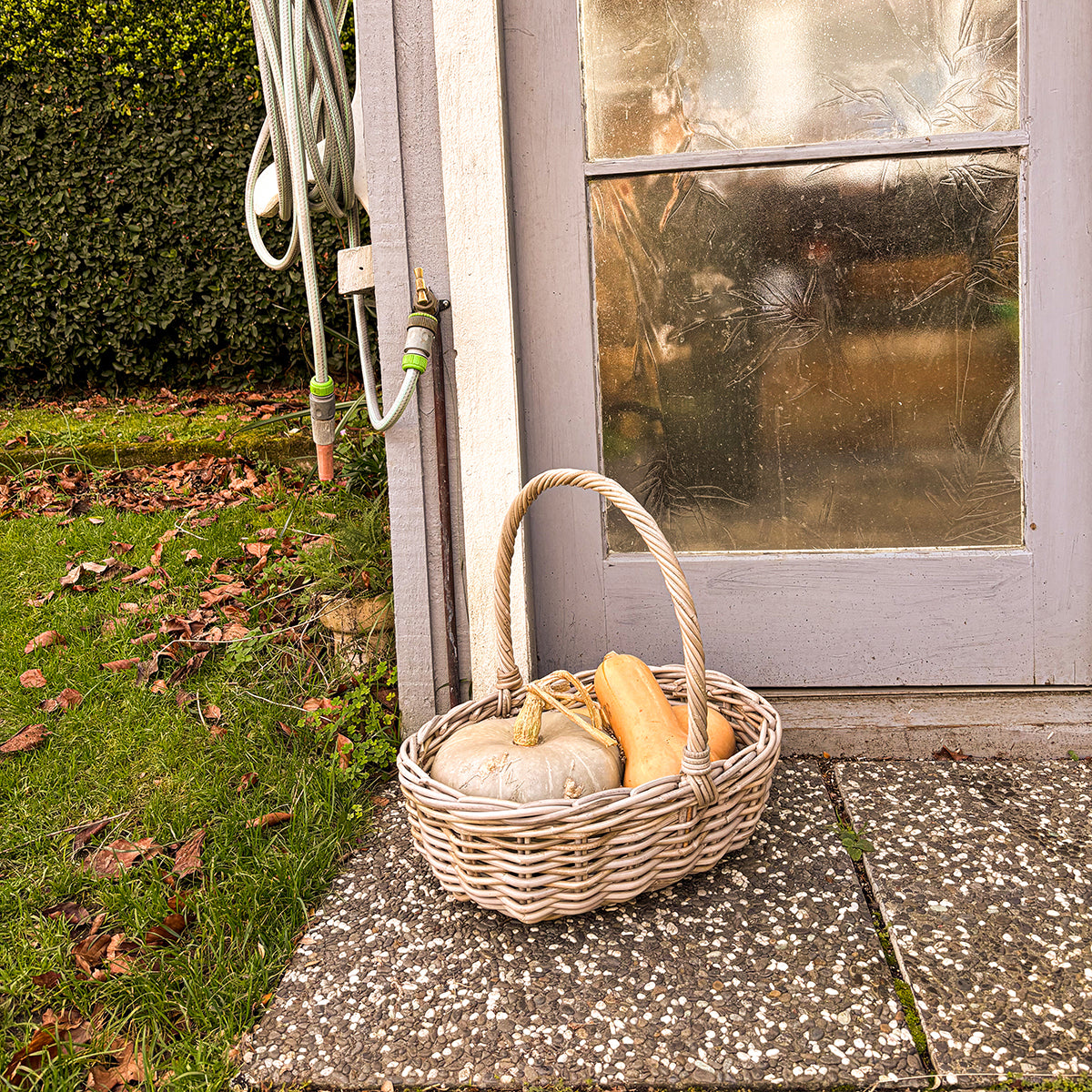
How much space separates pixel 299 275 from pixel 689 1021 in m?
4.20

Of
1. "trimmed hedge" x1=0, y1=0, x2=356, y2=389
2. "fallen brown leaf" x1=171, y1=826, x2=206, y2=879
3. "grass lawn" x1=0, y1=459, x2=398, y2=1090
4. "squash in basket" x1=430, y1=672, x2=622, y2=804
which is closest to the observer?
"grass lawn" x1=0, y1=459, x2=398, y2=1090

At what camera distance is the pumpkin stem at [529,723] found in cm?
176

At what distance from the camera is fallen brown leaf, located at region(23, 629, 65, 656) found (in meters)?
2.75

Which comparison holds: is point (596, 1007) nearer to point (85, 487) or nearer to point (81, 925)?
point (81, 925)

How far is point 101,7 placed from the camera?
15.9 ft

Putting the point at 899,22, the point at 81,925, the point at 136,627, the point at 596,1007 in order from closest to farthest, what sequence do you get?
the point at 596,1007
the point at 81,925
the point at 899,22
the point at 136,627

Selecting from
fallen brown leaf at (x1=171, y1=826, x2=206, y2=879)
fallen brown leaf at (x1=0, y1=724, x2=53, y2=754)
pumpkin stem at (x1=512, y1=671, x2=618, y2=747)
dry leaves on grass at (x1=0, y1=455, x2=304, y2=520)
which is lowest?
fallen brown leaf at (x1=171, y1=826, x2=206, y2=879)

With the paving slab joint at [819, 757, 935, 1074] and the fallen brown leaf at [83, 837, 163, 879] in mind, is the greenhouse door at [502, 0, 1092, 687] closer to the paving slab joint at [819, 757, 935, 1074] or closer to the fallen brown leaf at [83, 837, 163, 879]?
the paving slab joint at [819, 757, 935, 1074]

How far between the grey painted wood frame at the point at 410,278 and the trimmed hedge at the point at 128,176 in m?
2.62

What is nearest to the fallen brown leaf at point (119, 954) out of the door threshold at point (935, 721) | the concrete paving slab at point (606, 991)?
the concrete paving slab at point (606, 991)

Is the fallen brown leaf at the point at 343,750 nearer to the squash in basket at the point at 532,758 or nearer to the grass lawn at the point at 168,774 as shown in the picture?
the grass lawn at the point at 168,774

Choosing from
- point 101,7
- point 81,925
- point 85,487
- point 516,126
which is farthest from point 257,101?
point 81,925

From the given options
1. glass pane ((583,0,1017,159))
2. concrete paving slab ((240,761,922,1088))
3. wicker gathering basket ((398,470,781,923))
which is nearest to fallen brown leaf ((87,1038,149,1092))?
concrete paving slab ((240,761,922,1088))

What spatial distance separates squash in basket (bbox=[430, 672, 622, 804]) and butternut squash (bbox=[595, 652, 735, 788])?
0.04m
